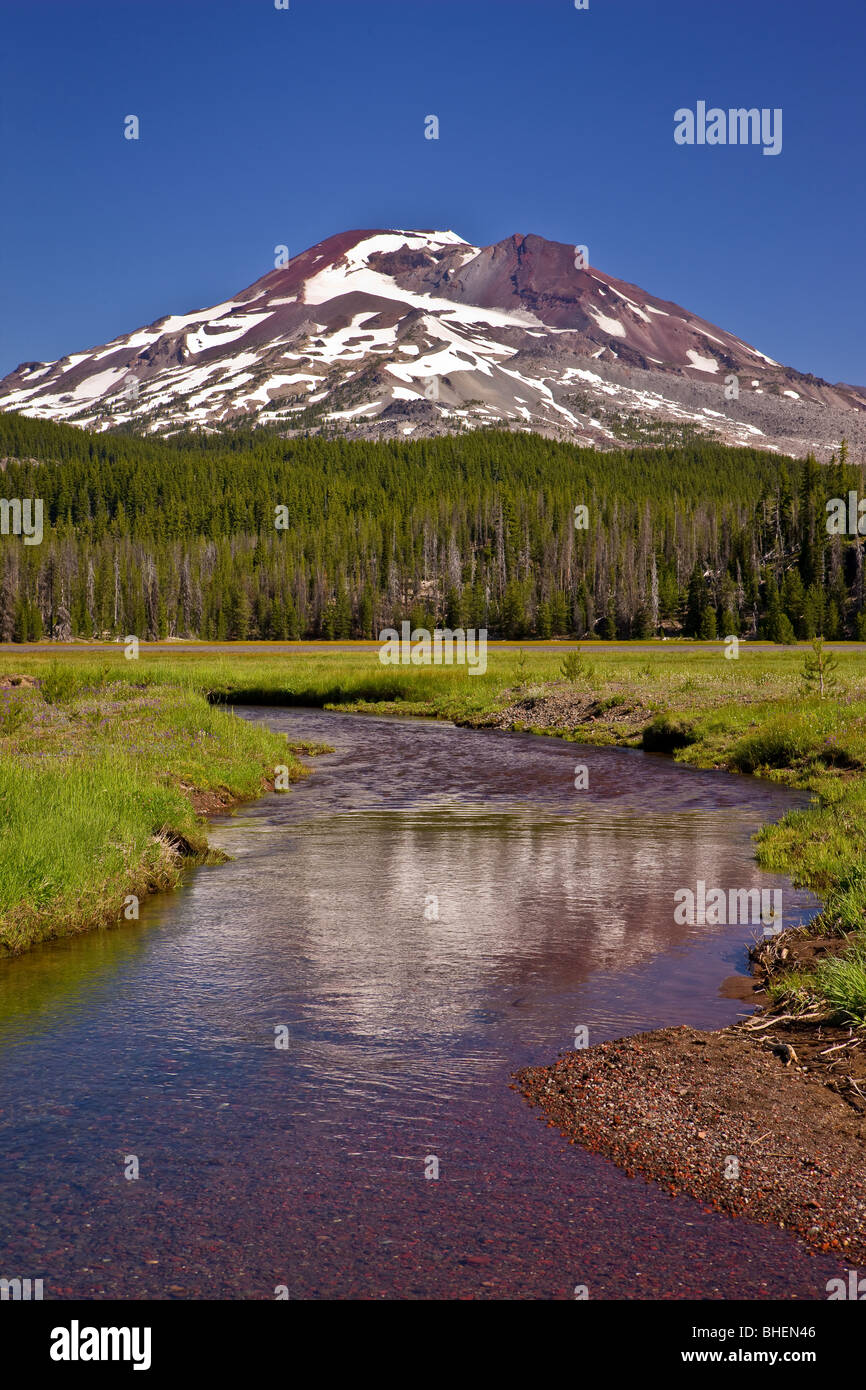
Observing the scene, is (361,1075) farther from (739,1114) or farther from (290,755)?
(290,755)

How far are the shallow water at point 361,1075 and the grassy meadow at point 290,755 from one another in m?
0.92

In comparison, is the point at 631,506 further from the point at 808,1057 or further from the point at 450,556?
the point at 808,1057

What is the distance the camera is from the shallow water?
7.11 m

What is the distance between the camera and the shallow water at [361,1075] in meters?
7.11

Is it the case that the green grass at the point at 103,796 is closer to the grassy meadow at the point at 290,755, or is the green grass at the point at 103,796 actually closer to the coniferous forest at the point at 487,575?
the grassy meadow at the point at 290,755

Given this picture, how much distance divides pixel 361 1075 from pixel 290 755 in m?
25.4

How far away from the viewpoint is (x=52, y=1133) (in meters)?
9.13

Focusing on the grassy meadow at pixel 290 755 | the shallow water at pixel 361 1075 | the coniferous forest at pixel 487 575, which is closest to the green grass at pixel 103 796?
the grassy meadow at pixel 290 755

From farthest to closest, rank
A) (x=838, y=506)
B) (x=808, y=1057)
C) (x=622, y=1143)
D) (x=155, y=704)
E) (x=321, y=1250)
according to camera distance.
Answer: (x=838, y=506), (x=155, y=704), (x=808, y=1057), (x=622, y=1143), (x=321, y=1250)

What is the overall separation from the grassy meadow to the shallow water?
92cm

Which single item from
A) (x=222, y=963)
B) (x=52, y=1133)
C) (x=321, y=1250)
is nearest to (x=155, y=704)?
(x=222, y=963)

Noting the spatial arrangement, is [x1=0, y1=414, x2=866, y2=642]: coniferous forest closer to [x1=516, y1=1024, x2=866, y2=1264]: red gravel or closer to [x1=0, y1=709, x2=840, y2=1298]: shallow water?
[x1=0, y1=709, x2=840, y2=1298]: shallow water

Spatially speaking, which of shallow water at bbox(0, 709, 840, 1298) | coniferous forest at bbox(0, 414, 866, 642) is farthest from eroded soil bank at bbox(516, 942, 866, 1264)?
coniferous forest at bbox(0, 414, 866, 642)

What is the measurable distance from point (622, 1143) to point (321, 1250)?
111 inches
